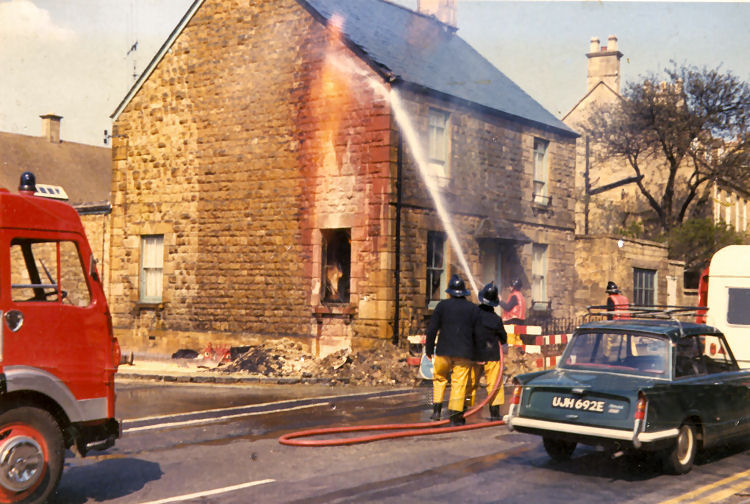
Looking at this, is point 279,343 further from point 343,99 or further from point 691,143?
point 691,143

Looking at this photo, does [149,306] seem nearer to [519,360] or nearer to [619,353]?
[519,360]

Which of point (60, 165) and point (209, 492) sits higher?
point (60, 165)

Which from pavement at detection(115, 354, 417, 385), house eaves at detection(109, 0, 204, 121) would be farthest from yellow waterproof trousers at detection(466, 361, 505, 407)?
house eaves at detection(109, 0, 204, 121)

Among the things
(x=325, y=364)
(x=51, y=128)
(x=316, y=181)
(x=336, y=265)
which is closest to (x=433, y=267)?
(x=336, y=265)

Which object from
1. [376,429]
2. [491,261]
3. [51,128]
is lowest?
[376,429]

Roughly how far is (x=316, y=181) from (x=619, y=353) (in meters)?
13.2

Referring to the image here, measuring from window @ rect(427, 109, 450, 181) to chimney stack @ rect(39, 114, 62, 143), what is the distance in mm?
35226

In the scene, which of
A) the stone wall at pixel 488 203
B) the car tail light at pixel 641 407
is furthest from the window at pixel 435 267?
the car tail light at pixel 641 407

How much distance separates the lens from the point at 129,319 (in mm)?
25172

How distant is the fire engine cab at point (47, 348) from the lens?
23.0 feet

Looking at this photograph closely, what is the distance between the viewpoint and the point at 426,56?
24.1 m

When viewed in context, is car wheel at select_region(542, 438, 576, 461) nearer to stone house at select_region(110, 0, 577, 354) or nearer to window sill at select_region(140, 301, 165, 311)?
stone house at select_region(110, 0, 577, 354)

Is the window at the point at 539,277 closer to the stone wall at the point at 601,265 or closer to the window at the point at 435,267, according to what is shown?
the stone wall at the point at 601,265

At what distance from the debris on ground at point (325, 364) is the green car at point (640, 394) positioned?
833cm
